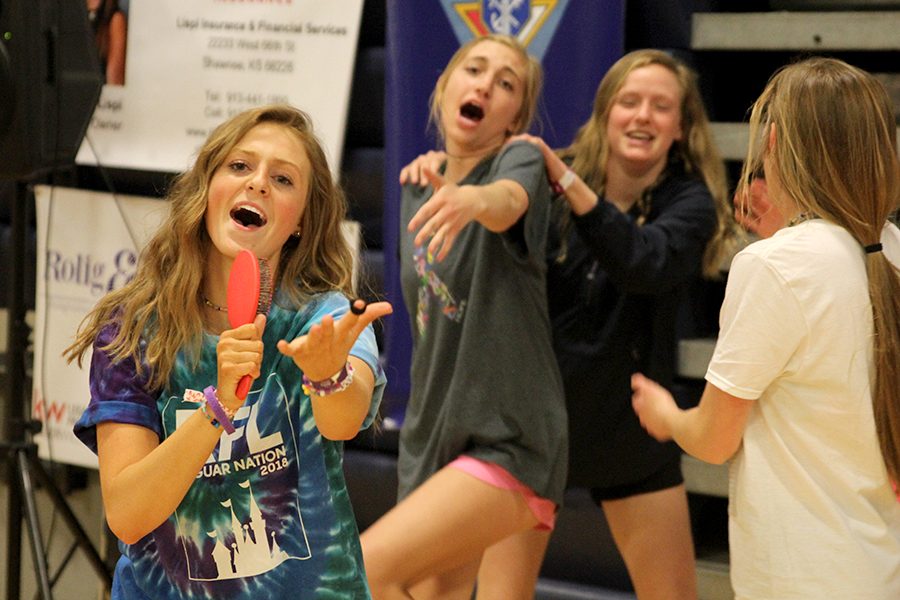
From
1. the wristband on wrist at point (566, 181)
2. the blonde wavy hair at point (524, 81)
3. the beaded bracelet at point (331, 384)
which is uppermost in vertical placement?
the blonde wavy hair at point (524, 81)

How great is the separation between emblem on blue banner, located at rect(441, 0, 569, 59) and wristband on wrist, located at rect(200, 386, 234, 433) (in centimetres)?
183

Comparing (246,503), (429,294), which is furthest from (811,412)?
(429,294)

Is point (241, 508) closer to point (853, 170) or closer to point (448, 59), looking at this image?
point (853, 170)

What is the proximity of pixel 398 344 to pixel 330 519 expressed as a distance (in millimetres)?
1674

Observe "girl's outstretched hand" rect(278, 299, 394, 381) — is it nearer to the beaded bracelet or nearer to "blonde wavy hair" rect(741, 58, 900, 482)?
the beaded bracelet

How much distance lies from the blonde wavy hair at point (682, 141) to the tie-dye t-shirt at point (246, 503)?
1252 mm

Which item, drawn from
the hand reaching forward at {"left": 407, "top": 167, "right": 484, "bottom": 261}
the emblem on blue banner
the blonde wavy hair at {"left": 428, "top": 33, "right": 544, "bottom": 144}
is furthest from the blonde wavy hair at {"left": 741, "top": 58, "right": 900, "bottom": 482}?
the emblem on blue banner

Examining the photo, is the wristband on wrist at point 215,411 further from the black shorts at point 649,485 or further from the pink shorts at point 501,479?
the black shorts at point 649,485

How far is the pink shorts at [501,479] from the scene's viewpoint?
246cm

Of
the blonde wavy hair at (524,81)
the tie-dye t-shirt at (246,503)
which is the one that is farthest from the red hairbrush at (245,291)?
the blonde wavy hair at (524,81)

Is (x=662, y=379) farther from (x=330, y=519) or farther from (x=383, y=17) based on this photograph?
(x=383, y=17)

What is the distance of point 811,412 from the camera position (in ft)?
5.72

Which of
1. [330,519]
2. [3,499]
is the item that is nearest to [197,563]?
[330,519]

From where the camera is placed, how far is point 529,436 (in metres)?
2.48
